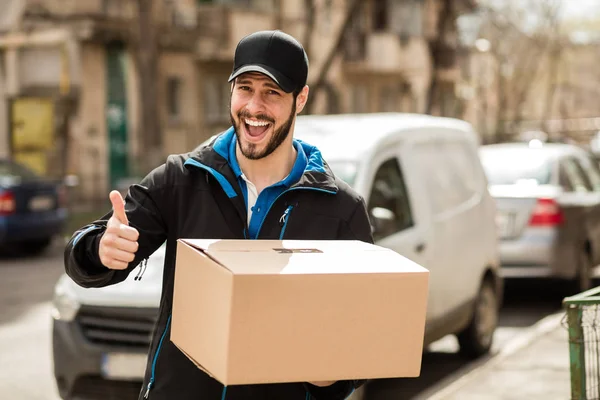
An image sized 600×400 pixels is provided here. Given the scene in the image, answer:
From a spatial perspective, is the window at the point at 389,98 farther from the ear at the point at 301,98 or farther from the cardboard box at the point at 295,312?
the cardboard box at the point at 295,312

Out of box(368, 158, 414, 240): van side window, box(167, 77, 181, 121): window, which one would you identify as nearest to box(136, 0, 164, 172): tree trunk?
box(167, 77, 181, 121): window

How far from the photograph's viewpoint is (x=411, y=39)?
157ft

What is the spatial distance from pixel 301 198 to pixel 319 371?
0.63 metres

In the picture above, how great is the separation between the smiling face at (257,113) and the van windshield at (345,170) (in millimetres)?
3602

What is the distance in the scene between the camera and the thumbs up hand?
2.79m

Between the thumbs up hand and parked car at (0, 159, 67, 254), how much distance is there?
42.6ft

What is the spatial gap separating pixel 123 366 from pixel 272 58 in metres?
3.57

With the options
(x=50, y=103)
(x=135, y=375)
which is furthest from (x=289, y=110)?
(x=50, y=103)

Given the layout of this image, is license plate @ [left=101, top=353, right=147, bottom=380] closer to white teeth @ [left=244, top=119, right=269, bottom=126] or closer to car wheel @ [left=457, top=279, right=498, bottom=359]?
car wheel @ [left=457, top=279, right=498, bottom=359]

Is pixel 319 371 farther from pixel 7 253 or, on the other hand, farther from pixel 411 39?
pixel 411 39

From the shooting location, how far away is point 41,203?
16031 millimetres

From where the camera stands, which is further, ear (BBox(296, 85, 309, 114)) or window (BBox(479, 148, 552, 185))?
window (BBox(479, 148, 552, 185))

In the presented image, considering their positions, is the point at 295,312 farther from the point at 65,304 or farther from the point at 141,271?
the point at 65,304

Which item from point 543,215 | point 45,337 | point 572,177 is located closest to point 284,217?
point 45,337
